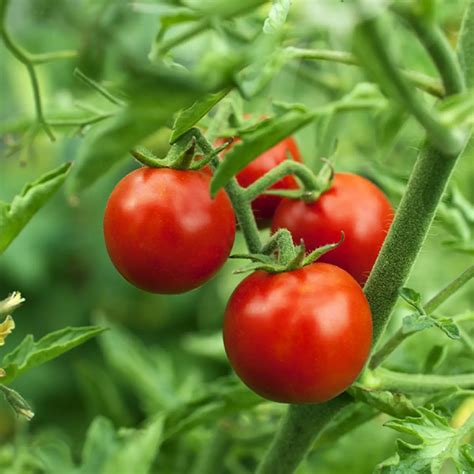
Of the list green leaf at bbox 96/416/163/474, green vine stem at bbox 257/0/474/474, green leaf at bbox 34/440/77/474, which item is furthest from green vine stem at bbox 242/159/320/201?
green leaf at bbox 34/440/77/474

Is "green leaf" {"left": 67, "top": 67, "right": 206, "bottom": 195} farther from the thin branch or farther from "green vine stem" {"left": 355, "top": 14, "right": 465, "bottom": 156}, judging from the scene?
the thin branch

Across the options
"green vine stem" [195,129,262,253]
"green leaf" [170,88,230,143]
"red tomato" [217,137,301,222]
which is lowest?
"red tomato" [217,137,301,222]

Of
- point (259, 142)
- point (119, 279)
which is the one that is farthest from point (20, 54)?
point (119, 279)

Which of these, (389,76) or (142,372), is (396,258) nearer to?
(389,76)

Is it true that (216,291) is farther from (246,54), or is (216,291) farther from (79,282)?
(246,54)

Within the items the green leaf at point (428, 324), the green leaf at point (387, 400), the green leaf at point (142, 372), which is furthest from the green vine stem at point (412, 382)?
the green leaf at point (142, 372)

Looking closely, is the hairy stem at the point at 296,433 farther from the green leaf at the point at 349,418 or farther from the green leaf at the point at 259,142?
the green leaf at the point at 259,142
